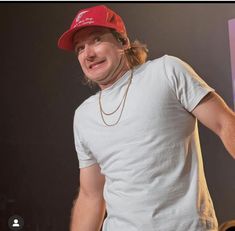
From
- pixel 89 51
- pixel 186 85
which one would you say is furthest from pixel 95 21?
pixel 186 85

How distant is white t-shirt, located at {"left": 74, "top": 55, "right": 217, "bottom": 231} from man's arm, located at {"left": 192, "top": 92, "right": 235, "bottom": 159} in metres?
0.02

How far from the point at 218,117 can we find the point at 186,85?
9 cm

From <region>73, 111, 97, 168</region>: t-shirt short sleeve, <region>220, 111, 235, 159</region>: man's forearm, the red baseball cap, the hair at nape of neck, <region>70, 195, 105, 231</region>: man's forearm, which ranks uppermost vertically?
the red baseball cap

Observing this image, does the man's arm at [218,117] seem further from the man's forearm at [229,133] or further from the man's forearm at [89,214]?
the man's forearm at [89,214]

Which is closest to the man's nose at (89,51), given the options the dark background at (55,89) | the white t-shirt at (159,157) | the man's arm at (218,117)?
the white t-shirt at (159,157)

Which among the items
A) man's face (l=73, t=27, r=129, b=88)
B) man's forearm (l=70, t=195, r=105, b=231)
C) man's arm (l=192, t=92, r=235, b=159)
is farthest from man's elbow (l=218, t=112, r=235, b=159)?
man's forearm (l=70, t=195, r=105, b=231)

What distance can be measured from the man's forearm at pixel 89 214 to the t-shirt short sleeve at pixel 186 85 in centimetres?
40

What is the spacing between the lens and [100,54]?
1034 mm

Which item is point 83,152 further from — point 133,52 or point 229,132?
point 229,132

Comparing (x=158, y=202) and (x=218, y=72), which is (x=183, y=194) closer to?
(x=158, y=202)

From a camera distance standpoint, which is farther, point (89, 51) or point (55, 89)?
point (55, 89)

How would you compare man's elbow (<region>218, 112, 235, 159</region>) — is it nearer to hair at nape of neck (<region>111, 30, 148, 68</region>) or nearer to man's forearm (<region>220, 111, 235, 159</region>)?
man's forearm (<region>220, 111, 235, 159</region>)

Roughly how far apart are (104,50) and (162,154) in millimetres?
298

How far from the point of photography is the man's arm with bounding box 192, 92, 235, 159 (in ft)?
2.86
